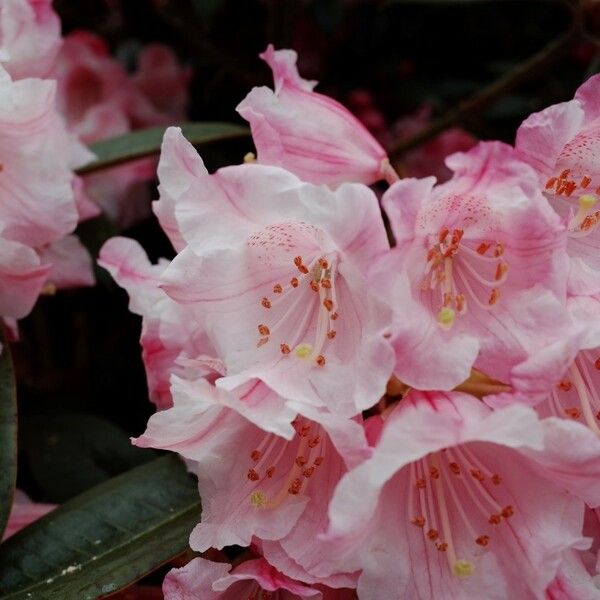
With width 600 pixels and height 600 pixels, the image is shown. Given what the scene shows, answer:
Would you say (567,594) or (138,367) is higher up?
(567,594)

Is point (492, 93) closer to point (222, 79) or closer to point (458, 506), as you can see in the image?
point (222, 79)

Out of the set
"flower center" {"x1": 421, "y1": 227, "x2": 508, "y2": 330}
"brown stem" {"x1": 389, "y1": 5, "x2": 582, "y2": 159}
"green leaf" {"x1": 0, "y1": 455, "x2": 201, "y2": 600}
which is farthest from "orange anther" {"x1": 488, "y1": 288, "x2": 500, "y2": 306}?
"brown stem" {"x1": 389, "y1": 5, "x2": 582, "y2": 159}

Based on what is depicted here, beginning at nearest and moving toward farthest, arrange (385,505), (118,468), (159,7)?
(385,505)
(118,468)
(159,7)

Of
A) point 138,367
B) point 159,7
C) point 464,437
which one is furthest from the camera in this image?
point 159,7

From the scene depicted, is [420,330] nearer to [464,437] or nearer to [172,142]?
[464,437]

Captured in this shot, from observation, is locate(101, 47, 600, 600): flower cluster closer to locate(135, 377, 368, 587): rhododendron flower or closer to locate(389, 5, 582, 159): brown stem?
locate(135, 377, 368, 587): rhododendron flower

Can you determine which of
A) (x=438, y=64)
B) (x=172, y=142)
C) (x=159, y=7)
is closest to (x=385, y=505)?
(x=172, y=142)

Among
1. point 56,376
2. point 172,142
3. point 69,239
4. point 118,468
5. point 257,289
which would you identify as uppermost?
point 172,142

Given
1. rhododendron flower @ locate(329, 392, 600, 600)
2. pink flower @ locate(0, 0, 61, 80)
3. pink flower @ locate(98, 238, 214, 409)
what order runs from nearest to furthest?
rhododendron flower @ locate(329, 392, 600, 600), pink flower @ locate(98, 238, 214, 409), pink flower @ locate(0, 0, 61, 80)
